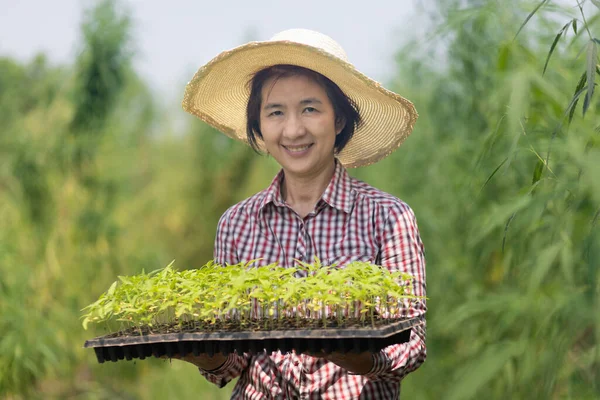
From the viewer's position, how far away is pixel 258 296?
1323mm

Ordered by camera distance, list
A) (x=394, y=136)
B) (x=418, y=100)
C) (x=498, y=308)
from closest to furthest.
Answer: (x=394, y=136), (x=498, y=308), (x=418, y=100)

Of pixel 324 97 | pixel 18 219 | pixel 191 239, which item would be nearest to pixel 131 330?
pixel 324 97

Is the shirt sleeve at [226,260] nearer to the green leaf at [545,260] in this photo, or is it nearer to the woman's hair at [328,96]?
the woman's hair at [328,96]

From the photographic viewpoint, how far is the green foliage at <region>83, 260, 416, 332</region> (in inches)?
51.7

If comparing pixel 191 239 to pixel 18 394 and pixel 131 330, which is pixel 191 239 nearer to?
pixel 18 394

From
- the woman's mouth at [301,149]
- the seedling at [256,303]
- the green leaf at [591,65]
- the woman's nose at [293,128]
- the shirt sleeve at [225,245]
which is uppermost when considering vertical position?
the green leaf at [591,65]

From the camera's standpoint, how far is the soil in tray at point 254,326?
51.8 inches

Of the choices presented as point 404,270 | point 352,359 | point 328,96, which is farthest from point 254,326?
point 328,96

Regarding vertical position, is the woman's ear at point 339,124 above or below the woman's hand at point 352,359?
above

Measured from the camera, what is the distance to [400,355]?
1.42m

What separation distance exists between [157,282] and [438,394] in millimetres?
2435

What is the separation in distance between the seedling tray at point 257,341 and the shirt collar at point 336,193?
33 cm

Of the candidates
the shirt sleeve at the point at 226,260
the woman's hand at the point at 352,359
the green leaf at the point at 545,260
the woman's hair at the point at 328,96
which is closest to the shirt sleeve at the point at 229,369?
the shirt sleeve at the point at 226,260

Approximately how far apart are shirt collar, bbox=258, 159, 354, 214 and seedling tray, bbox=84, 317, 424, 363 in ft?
1.08
